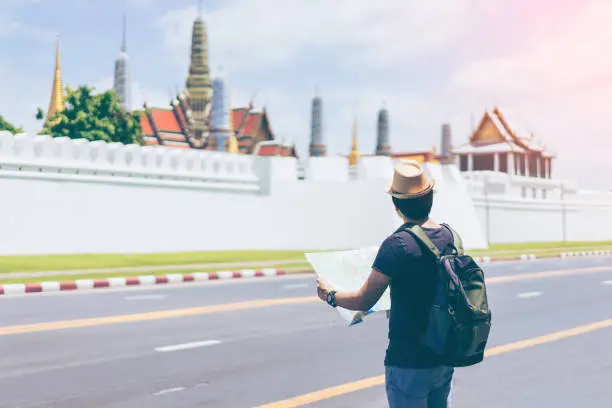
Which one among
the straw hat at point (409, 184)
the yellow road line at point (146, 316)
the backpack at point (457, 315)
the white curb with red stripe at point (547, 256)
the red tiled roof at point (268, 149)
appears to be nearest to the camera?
the backpack at point (457, 315)

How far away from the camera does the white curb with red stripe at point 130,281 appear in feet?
52.6

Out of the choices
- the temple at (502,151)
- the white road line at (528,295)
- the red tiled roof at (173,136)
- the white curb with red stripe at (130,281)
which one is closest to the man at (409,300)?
the white road line at (528,295)

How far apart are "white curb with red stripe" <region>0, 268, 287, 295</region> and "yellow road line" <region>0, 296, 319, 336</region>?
14.4 ft

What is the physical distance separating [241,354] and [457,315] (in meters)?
5.52

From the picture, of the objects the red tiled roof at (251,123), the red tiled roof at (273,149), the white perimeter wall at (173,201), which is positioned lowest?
the white perimeter wall at (173,201)

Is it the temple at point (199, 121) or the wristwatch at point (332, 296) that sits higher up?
the temple at point (199, 121)

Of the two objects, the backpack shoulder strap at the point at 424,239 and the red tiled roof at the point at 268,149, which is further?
the red tiled roof at the point at 268,149

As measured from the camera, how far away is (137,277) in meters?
18.4

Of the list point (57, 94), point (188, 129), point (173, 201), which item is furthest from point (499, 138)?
point (173, 201)

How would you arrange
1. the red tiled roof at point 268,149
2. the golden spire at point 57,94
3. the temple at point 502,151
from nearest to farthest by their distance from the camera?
the temple at point 502,151
the golden spire at point 57,94
the red tiled roof at point 268,149

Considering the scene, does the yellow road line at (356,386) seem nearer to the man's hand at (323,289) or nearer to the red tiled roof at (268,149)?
the man's hand at (323,289)

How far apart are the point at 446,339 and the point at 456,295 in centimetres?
18

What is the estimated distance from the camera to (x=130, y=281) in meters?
A: 18.0

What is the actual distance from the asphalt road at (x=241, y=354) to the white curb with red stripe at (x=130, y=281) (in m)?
1.32
